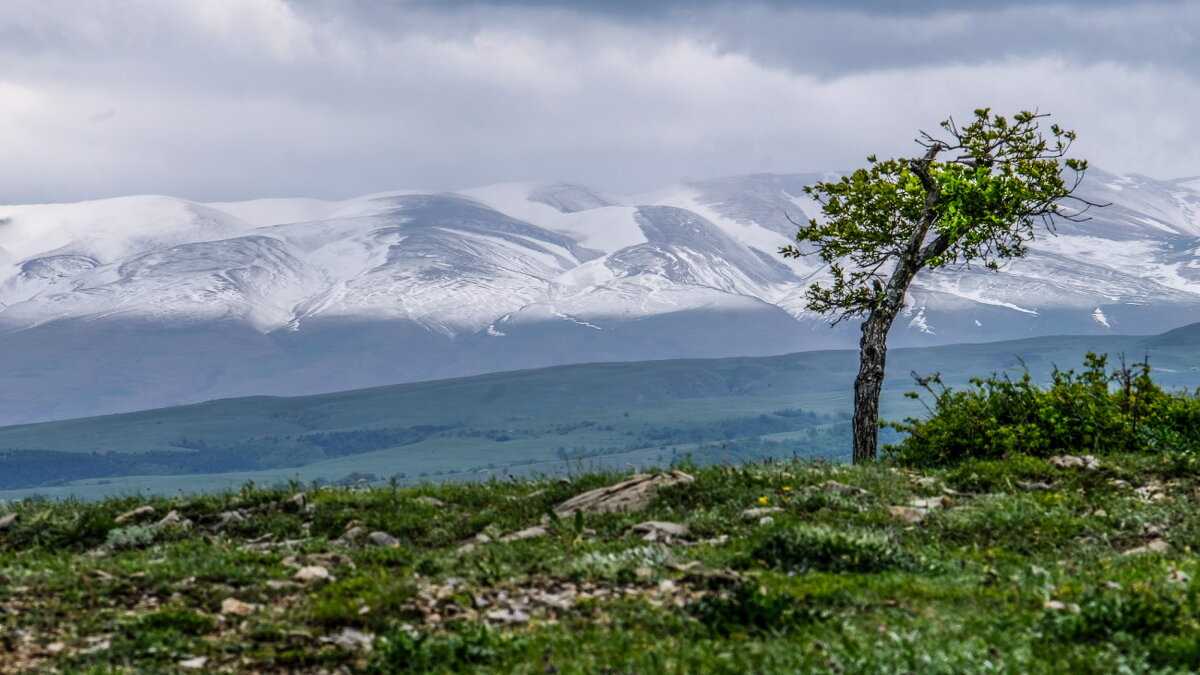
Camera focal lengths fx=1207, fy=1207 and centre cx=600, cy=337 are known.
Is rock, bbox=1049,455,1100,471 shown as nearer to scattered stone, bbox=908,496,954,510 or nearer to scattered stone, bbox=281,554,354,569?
scattered stone, bbox=908,496,954,510

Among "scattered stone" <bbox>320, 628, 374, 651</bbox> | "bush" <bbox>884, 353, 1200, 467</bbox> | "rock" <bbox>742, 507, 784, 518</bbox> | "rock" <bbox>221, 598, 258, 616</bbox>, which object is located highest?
"bush" <bbox>884, 353, 1200, 467</bbox>

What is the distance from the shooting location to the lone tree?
3241 centimetres

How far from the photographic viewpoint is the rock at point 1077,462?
2111 centimetres

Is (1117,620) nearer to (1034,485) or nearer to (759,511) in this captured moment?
(759,511)

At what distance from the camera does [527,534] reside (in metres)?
17.4

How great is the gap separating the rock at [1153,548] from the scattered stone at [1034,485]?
13.1 ft

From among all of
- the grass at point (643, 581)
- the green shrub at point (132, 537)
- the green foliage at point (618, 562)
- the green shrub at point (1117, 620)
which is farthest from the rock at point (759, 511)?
the green shrub at point (132, 537)

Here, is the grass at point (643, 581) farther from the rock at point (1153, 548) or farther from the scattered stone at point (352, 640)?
the rock at point (1153, 548)

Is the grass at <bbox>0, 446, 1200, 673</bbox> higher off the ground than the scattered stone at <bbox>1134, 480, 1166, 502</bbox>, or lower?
lower

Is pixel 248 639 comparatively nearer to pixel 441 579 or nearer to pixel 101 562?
pixel 441 579

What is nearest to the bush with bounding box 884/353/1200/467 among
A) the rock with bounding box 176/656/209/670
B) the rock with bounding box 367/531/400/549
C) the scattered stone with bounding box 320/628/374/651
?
the rock with bounding box 367/531/400/549

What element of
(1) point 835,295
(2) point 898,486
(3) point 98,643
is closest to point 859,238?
(1) point 835,295

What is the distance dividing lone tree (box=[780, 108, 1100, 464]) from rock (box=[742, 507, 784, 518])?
1313 cm

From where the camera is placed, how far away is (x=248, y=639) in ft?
39.9
